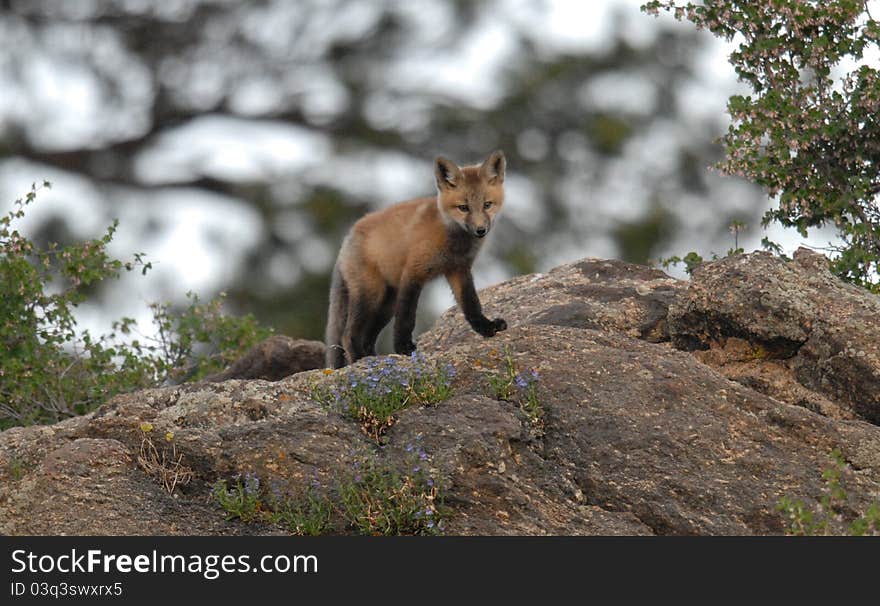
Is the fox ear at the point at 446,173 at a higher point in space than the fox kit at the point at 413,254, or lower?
higher

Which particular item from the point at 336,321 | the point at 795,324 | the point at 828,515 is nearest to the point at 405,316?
the point at 336,321

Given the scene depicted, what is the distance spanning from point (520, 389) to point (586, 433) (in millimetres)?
384

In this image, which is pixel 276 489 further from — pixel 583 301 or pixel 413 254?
pixel 583 301

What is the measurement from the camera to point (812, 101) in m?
8.59


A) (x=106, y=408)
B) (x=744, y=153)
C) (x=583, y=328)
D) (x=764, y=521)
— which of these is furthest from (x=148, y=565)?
(x=744, y=153)

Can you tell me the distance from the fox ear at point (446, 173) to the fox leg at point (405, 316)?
2.02 ft

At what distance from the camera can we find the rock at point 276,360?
311 inches

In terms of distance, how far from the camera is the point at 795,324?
6.29 metres

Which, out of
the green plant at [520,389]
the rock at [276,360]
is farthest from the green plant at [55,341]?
the green plant at [520,389]

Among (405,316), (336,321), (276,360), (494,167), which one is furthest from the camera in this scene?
(276,360)

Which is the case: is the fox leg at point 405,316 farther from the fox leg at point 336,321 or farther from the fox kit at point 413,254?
the fox leg at point 336,321

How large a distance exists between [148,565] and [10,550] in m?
0.53

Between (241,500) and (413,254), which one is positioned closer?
(241,500)

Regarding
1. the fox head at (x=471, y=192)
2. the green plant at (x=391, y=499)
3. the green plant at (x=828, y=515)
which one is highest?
the fox head at (x=471, y=192)
